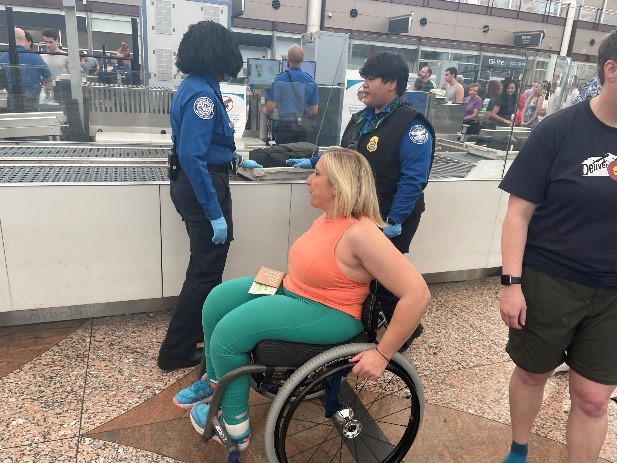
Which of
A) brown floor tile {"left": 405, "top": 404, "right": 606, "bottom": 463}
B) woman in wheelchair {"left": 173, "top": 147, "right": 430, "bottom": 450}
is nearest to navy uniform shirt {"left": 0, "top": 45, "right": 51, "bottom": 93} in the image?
woman in wheelchair {"left": 173, "top": 147, "right": 430, "bottom": 450}

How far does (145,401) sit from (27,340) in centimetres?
85

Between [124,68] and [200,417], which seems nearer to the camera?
[200,417]

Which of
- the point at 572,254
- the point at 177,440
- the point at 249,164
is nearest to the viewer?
the point at 572,254

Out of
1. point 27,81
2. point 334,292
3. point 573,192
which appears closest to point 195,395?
point 334,292

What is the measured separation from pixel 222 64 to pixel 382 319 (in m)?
1.25

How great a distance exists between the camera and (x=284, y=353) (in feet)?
4.97

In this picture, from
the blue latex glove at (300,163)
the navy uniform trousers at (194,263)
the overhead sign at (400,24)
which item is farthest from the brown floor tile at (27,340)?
the overhead sign at (400,24)

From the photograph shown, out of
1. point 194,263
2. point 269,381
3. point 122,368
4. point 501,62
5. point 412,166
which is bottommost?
point 122,368

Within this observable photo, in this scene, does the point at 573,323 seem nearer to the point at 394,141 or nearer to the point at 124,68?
the point at 394,141

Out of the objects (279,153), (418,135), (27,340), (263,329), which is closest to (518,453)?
(263,329)

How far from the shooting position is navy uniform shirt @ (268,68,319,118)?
3.29 m

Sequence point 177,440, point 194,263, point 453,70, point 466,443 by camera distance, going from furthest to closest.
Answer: point 453,70 < point 194,263 < point 466,443 < point 177,440

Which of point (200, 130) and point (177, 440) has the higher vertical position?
point (200, 130)

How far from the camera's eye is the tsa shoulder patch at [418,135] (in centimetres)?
214
